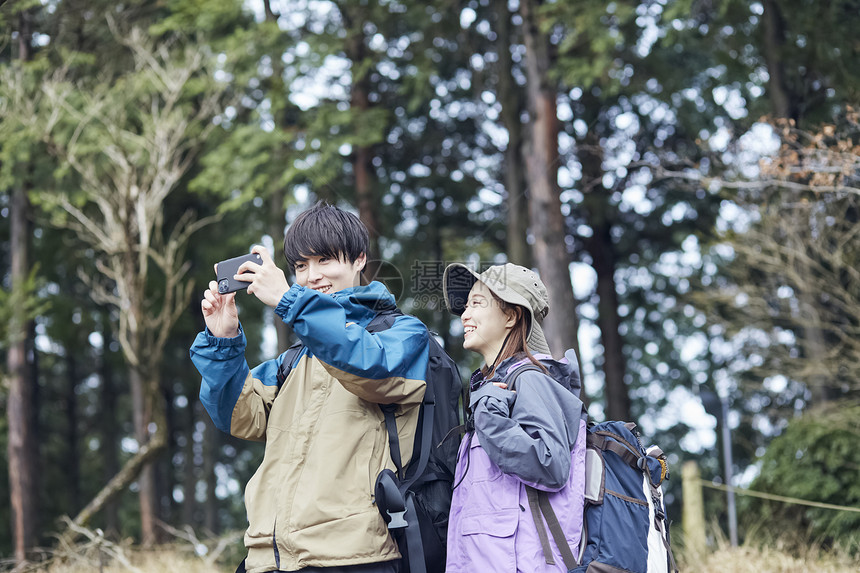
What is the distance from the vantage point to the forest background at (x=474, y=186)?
9.14 metres

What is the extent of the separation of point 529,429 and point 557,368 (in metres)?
0.32

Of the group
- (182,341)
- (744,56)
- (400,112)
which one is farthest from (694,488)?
(182,341)

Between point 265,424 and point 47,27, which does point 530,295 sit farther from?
point 47,27

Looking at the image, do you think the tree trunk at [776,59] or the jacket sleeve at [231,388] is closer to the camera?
the jacket sleeve at [231,388]

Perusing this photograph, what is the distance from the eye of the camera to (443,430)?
257cm

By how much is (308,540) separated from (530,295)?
1.00 metres

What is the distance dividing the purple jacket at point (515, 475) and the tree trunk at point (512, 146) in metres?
9.09

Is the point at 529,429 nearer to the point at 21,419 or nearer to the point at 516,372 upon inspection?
the point at 516,372

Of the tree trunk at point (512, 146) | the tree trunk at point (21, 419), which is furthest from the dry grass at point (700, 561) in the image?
the tree trunk at point (21, 419)

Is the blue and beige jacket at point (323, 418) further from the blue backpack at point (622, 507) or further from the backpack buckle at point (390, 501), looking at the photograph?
the blue backpack at point (622, 507)

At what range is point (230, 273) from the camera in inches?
96.1

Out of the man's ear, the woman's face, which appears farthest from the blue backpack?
the man's ear

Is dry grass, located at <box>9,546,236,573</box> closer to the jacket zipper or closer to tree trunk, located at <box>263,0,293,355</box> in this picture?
tree trunk, located at <box>263,0,293,355</box>

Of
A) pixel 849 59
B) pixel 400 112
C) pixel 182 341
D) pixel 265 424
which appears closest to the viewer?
pixel 265 424
